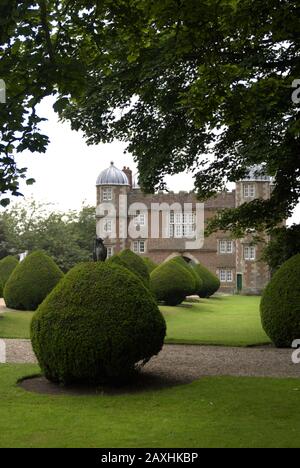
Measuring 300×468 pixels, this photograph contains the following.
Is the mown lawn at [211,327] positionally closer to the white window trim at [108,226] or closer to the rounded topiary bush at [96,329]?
the rounded topiary bush at [96,329]

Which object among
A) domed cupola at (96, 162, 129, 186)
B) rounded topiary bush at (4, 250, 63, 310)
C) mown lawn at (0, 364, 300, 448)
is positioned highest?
domed cupola at (96, 162, 129, 186)

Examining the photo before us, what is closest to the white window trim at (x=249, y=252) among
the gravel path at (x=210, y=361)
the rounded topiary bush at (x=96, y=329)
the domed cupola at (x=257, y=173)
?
the domed cupola at (x=257, y=173)

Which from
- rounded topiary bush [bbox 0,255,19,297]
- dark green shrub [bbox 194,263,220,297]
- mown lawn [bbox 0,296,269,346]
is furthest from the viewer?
dark green shrub [bbox 194,263,220,297]

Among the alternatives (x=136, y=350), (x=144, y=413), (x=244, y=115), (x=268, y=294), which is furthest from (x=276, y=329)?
(x=144, y=413)

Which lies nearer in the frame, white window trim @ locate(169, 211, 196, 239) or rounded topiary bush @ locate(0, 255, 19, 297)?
rounded topiary bush @ locate(0, 255, 19, 297)

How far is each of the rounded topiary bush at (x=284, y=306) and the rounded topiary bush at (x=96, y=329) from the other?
5512mm

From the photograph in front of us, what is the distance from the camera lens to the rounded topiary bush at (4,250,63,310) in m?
23.3

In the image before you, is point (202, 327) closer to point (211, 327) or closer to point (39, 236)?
point (211, 327)

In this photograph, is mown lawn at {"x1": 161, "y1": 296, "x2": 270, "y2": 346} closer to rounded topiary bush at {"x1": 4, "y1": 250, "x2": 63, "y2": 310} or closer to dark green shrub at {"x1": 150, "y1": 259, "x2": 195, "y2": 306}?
dark green shrub at {"x1": 150, "y1": 259, "x2": 195, "y2": 306}

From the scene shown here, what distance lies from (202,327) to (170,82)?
893cm

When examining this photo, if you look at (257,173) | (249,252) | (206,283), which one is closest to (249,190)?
(249,252)

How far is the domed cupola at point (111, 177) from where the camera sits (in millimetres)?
59781

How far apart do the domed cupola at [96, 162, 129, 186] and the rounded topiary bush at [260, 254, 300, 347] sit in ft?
149

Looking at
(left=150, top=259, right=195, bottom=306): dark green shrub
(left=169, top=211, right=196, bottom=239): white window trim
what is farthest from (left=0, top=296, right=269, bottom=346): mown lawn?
(left=169, top=211, right=196, bottom=239): white window trim
